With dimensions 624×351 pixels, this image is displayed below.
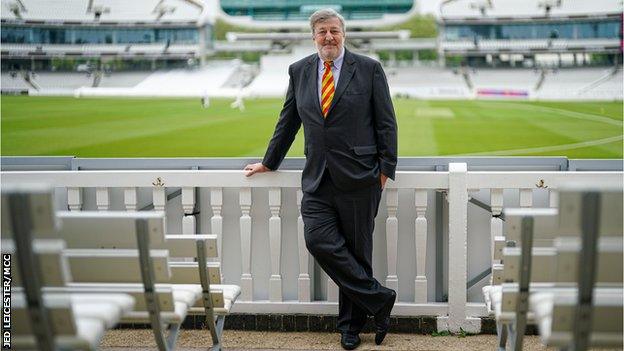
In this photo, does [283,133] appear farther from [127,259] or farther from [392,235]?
[127,259]

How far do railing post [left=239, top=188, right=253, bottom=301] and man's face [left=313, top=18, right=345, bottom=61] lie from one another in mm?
766

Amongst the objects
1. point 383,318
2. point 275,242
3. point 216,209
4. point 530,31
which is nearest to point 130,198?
point 216,209

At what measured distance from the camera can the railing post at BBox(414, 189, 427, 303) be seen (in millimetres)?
3855

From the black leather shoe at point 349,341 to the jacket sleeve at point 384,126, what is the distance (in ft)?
2.40

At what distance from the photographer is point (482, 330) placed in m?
3.86

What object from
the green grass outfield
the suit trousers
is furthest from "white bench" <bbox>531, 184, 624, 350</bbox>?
the green grass outfield

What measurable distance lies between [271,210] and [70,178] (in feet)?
3.18

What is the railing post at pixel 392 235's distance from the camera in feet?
12.7

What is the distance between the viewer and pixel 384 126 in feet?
11.9

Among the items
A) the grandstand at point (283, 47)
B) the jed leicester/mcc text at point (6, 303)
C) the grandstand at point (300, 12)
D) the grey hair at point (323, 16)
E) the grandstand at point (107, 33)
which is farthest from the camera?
the grandstand at point (300, 12)

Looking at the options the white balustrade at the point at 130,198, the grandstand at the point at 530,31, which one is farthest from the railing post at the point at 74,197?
the grandstand at the point at 530,31

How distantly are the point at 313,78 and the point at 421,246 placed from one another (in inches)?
37.7

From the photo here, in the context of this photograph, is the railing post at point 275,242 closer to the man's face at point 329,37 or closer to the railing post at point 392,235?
the railing post at point 392,235

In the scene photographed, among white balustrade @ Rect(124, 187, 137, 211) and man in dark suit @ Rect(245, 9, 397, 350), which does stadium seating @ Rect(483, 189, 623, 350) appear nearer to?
man in dark suit @ Rect(245, 9, 397, 350)
